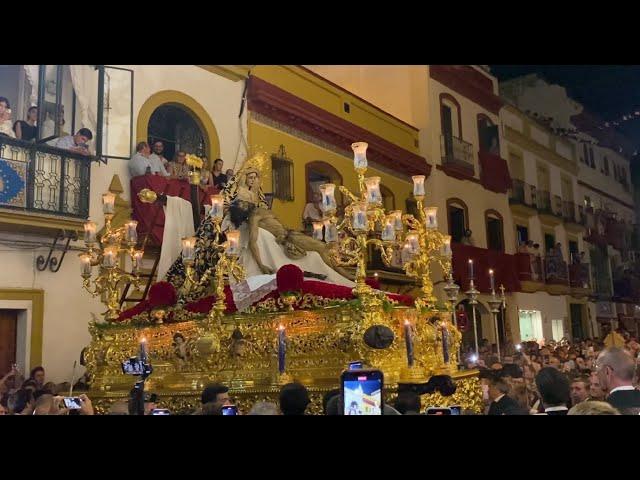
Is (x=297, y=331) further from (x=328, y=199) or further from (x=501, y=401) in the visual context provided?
(x=501, y=401)

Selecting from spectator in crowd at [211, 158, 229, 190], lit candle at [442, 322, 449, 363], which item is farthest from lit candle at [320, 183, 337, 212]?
spectator in crowd at [211, 158, 229, 190]

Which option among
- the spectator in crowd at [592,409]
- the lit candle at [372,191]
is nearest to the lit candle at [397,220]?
the lit candle at [372,191]

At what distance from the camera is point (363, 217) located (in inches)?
177

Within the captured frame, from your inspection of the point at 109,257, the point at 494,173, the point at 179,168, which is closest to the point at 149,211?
the point at 179,168

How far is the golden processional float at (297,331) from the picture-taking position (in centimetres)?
460

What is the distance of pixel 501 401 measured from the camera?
10.6 ft

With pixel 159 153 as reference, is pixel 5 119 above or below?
below

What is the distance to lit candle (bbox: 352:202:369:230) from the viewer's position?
449cm

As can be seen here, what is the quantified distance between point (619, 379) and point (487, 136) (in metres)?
6.89

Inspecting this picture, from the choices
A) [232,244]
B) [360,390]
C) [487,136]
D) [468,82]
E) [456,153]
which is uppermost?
[468,82]

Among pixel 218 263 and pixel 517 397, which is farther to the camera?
pixel 218 263

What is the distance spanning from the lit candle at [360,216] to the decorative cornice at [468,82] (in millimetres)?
5385

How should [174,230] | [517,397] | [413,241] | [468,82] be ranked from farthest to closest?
[468,82] < [174,230] < [413,241] < [517,397]
